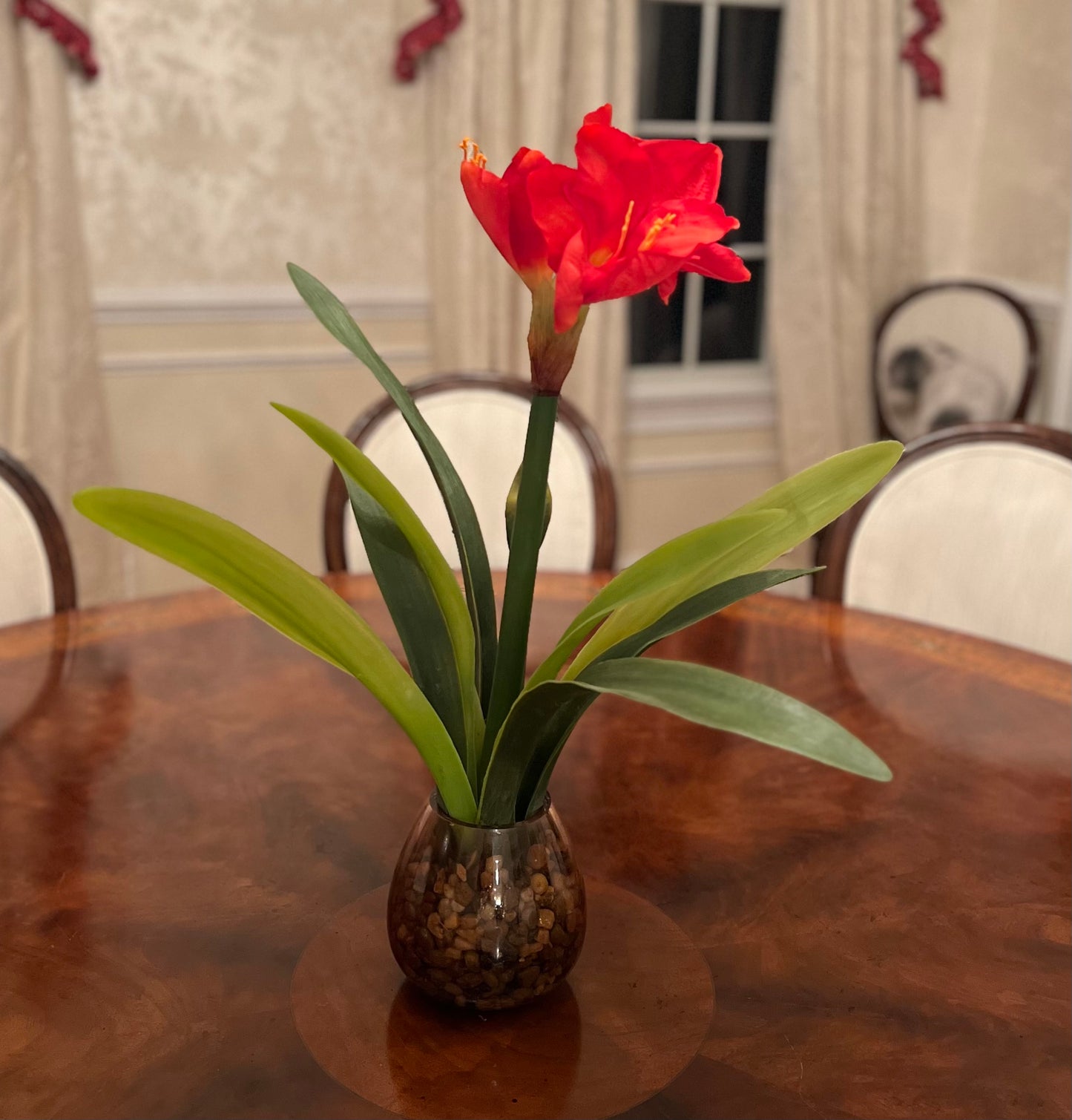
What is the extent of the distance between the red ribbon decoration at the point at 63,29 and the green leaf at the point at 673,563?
2.21 metres

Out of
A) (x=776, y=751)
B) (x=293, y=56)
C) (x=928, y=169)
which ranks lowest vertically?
(x=776, y=751)

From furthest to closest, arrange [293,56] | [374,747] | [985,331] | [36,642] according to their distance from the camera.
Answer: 1. [985,331]
2. [293,56]
3. [36,642]
4. [374,747]

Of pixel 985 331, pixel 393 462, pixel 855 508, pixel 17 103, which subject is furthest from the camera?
pixel 985 331

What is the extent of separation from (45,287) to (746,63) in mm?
1866

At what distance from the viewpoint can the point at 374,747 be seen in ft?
3.54

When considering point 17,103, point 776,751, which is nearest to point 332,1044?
point 776,751

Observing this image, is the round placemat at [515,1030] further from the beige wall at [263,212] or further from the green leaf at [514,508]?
the beige wall at [263,212]

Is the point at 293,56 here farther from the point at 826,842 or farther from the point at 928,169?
the point at 826,842

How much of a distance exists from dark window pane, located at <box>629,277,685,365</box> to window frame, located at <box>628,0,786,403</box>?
0.01 meters

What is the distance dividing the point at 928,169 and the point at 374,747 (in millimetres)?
2752

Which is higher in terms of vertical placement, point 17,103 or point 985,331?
point 17,103

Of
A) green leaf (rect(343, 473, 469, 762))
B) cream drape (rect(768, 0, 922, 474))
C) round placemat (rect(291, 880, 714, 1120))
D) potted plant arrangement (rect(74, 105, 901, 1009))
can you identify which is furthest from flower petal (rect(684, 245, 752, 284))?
cream drape (rect(768, 0, 922, 474))

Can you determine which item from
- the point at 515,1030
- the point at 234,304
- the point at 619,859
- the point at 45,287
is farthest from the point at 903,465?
the point at 45,287

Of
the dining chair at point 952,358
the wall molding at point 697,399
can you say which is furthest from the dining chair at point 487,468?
the dining chair at point 952,358
